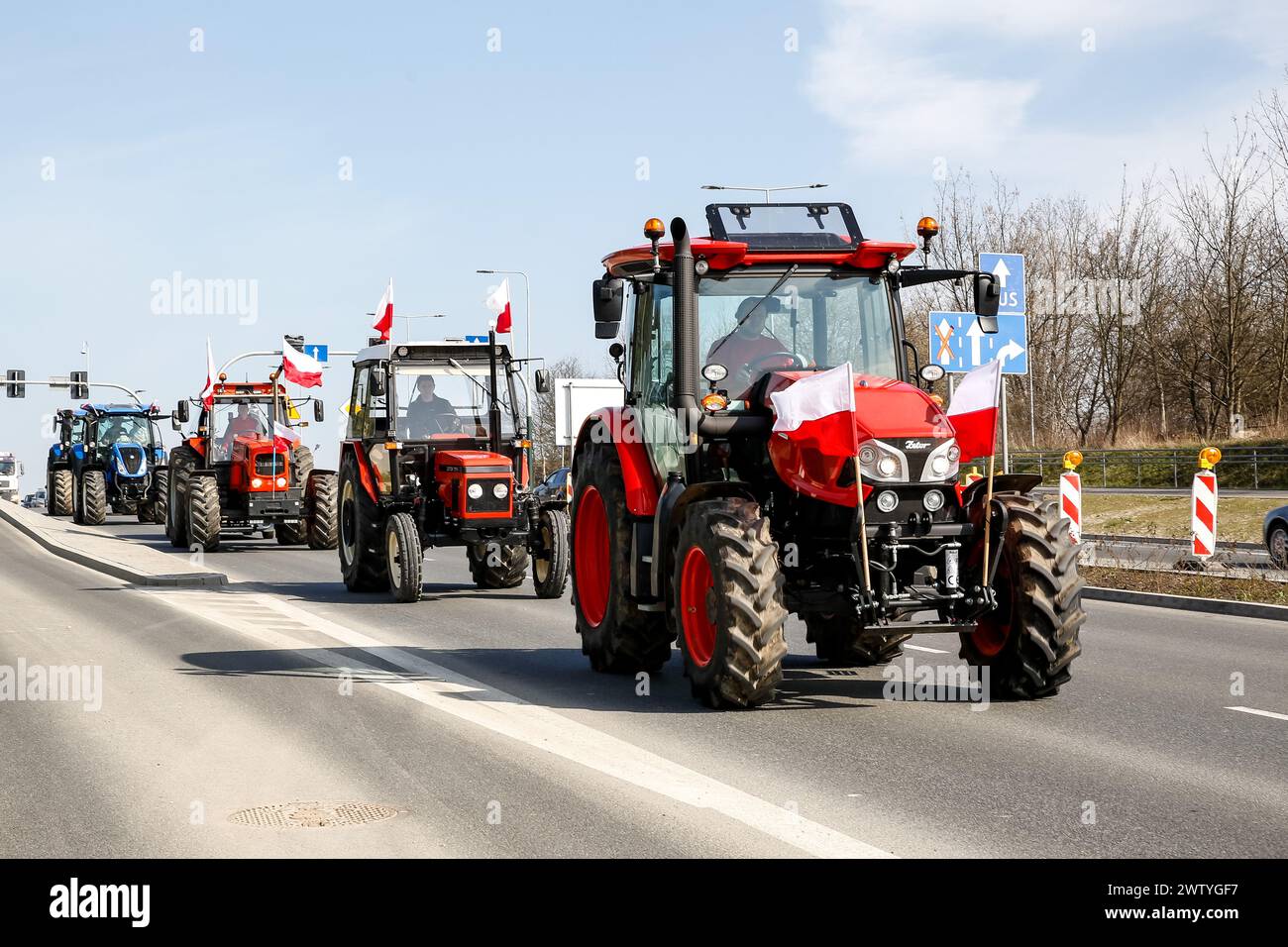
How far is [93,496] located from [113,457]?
2.30 metres

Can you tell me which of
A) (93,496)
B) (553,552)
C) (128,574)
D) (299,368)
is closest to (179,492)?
(299,368)

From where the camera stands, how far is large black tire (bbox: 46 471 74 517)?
41.0 metres

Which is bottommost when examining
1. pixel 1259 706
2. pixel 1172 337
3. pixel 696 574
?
pixel 1259 706

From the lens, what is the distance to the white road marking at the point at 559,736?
622 cm

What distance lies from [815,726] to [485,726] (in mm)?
1859

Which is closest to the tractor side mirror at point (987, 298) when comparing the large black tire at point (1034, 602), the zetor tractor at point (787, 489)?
the zetor tractor at point (787, 489)

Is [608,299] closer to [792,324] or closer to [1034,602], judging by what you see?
[792,324]

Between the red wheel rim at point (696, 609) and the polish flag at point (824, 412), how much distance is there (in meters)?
0.97

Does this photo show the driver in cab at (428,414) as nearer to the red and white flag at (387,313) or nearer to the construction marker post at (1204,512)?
the red and white flag at (387,313)

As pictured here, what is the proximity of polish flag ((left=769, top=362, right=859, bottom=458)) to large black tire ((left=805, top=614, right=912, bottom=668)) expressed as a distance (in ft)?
7.77

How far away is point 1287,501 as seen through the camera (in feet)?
106

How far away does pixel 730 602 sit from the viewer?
8.50 meters
